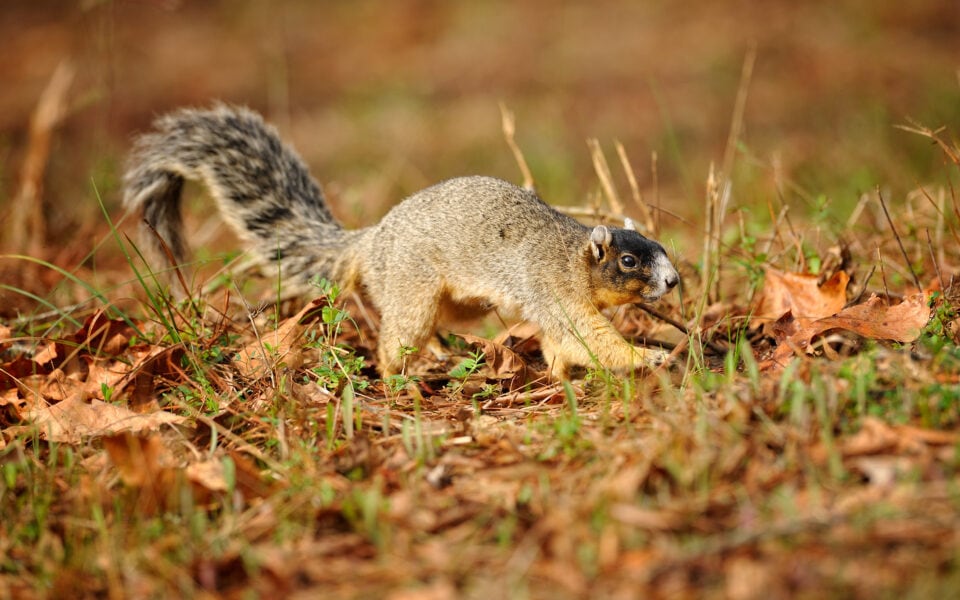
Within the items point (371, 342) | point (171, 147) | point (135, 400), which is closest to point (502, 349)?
point (371, 342)

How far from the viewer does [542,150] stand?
8.77m

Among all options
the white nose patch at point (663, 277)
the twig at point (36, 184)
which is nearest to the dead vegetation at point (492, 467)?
the white nose patch at point (663, 277)

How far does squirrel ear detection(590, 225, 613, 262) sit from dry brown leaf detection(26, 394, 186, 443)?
1.93 metres

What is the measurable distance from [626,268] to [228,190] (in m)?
2.26

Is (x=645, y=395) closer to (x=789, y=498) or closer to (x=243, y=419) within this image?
(x=789, y=498)

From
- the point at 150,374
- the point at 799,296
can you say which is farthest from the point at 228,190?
the point at 799,296

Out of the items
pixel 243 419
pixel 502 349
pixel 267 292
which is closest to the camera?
pixel 243 419

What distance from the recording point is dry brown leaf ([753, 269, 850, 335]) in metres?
3.79

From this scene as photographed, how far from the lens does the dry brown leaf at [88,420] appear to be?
3.10m

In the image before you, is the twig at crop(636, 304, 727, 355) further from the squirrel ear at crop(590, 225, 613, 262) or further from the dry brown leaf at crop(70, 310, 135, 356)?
the dry brown leaf at crop(70, 310, 135, 356)

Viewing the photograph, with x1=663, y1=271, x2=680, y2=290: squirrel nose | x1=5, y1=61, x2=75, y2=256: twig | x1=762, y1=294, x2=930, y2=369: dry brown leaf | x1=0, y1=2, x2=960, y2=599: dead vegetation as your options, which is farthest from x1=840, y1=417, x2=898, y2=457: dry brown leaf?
x1=5, y1=61, x2=75, y2=256: twig

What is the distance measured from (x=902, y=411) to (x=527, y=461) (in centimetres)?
110

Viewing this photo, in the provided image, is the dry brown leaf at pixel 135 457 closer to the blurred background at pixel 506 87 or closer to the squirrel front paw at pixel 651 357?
the squirrel front paw at pixel 651 357

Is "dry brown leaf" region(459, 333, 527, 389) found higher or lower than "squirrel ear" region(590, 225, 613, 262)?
lower
